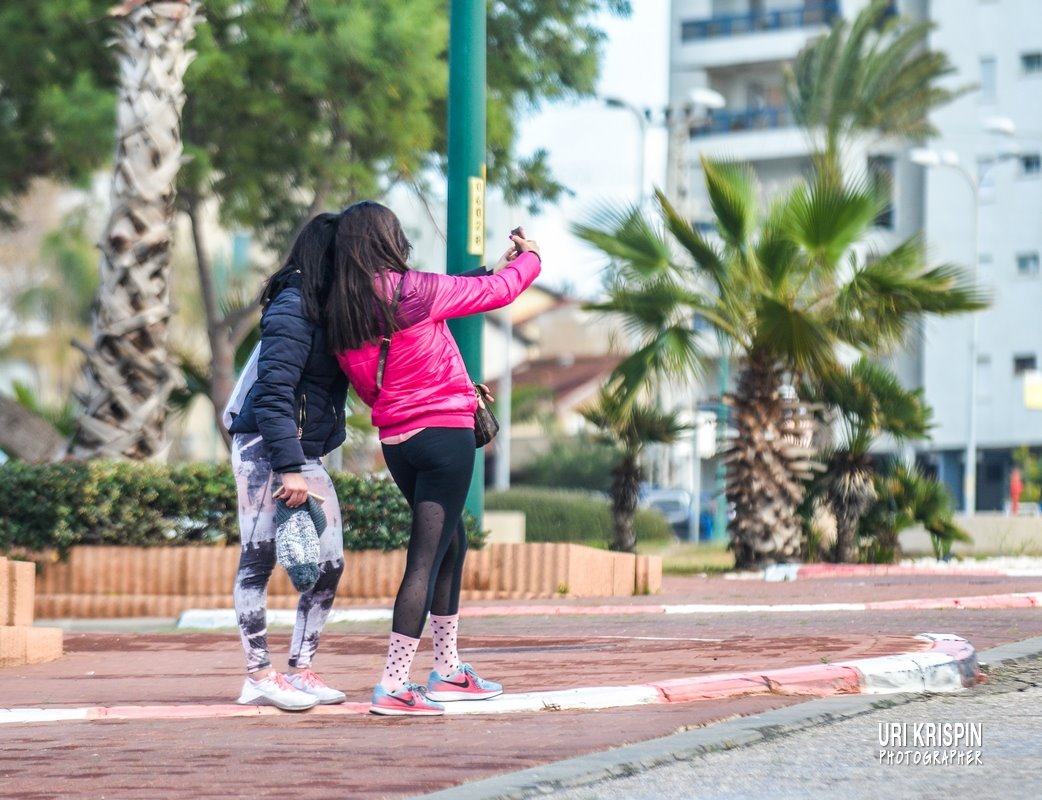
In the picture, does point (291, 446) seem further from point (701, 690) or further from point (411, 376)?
point (701, 690)

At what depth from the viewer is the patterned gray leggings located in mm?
6430

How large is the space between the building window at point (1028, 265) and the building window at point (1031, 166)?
2461mm

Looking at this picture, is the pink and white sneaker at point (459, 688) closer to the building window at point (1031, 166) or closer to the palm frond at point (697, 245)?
the palm frond at point (697, 245)

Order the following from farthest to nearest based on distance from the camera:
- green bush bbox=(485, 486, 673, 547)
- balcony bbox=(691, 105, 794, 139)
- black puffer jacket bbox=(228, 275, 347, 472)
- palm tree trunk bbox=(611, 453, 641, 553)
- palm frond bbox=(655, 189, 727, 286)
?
balcony bbox=(691, 105, 794, 139)
green bush bbox=(485, 486, 673, 547)
palm tree trunk bbox=(611, 453, 641, 553)
palm frond bbox=(655, 189, 727, 286)
black puffer jacket bbox=(228, 275, 347, 472)

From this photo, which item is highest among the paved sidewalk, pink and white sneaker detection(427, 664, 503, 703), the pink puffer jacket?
the pink puffer jacket

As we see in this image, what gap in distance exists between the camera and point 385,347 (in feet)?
20.6

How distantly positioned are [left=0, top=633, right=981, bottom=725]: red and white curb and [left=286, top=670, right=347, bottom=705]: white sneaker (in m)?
0.04

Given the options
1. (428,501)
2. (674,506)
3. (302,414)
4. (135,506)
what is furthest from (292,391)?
(674,506)

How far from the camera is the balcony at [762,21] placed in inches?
2222

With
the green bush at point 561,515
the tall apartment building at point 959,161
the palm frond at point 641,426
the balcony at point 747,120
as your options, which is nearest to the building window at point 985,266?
the tall apartment building at point 959,161

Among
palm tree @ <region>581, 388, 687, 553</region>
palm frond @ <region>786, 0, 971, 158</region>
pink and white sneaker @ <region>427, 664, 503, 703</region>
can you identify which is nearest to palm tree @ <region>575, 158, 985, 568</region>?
palm tree @ <region>581, 388, 687, 553</region>

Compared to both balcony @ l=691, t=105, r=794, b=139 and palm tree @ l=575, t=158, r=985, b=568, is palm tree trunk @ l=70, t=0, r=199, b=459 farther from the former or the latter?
balcony @ l=691, t=105, r=794, b=139

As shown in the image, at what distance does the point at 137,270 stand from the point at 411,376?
826cm

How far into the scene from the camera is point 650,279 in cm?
1741
